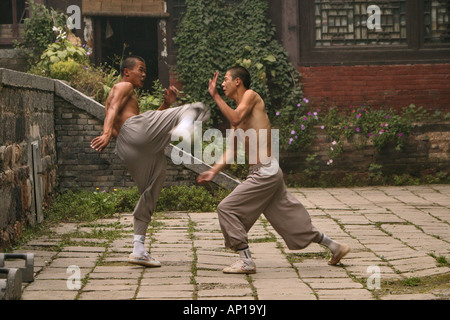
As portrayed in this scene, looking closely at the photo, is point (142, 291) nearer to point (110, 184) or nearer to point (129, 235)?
point (129, 235)

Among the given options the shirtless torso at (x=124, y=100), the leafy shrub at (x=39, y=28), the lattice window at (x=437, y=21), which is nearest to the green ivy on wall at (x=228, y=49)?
the leafy shrub at (x=39, y=28)

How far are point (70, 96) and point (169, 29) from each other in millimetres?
3532

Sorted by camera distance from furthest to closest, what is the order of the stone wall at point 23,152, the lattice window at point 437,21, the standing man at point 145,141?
the lattice window at point 437,21 → the stone wall at point 23,152 → the standing man at point 145,141

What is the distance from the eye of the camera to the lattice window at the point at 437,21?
12453 millimetres

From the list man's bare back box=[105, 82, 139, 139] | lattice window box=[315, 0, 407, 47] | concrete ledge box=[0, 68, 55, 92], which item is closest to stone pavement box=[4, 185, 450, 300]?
man's bare back box=[105, 82, 139, 139]

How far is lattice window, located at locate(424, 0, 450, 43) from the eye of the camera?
12453 mm

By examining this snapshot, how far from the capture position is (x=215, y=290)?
482 cm

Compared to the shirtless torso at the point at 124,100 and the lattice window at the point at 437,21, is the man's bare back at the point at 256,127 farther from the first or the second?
the lattice window at the point at 437,21

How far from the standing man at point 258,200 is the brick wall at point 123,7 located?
7.47 m

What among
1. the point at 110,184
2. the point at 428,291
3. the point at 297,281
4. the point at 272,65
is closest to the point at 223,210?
the point at 297,281

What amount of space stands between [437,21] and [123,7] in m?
5.74

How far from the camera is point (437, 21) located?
491 inches

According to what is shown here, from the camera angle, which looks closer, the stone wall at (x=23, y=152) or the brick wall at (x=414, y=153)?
the stone wall at (x=23, y=152)

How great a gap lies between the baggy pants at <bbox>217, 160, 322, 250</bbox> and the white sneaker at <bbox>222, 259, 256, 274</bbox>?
13 centimetres
